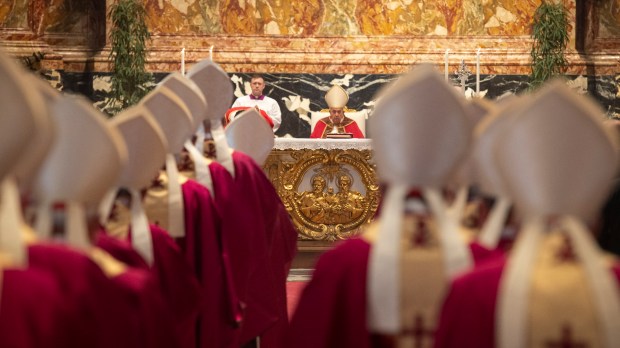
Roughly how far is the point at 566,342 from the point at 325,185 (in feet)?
30.4

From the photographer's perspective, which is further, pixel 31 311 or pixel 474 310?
pixel 474 310

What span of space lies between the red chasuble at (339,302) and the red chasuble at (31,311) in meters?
0.89

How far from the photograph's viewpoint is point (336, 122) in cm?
1238

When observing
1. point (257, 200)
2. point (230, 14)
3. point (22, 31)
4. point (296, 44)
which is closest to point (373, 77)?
point (296, 44)

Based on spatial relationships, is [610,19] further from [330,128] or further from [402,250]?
[402,250]

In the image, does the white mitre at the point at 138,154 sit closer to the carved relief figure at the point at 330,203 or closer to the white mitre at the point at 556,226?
the white mitre at the point at 556,226

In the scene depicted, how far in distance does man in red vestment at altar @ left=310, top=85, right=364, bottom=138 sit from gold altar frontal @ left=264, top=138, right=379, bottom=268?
2.32 feet

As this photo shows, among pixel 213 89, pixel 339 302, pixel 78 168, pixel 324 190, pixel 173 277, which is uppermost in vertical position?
pixel 78 168

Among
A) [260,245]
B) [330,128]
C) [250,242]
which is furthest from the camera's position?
[330,128]

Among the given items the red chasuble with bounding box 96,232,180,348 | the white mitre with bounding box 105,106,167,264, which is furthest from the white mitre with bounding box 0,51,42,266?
the white mitre with bounding box 105,106,167,264

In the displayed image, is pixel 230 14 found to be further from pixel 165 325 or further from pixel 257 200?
pixel 165 325

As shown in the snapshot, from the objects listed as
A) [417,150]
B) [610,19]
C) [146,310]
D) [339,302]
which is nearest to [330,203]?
[610,19]

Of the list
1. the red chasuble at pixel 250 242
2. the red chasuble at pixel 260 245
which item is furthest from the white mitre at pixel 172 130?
the red chasuble at pixel 260 245

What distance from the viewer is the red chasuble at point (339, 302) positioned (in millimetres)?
2883
